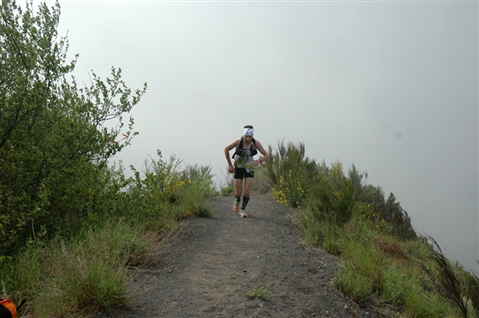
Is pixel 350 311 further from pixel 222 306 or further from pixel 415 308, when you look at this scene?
pixel 222 306

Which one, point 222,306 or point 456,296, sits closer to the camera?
point 222,306

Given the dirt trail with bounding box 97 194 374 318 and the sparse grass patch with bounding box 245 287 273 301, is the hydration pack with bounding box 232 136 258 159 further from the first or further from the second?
the sparse grass patch with bounding box 245 287 273 301

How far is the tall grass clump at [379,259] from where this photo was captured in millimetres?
4812

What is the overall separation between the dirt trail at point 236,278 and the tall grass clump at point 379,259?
290 millimetres

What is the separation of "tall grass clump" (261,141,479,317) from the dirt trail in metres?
0.29

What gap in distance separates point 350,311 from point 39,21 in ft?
17.1

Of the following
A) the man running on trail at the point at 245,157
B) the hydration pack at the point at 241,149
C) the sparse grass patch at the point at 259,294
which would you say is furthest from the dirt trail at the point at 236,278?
the hydration pack at the point at 241,149

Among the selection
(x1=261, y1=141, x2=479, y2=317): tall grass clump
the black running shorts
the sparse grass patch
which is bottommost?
the sparse grass patch

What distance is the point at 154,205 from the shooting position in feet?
21.1

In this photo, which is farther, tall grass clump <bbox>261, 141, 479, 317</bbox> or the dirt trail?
tall grass clump <bbox>261, 141, 479, 317</bbox>

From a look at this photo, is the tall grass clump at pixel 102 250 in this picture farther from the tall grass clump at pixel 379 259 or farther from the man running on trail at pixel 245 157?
the tall grass clump at pixel 379 259

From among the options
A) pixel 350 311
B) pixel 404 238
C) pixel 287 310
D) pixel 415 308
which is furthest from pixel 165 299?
pixel 404 238

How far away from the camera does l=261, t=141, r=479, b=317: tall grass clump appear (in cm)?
481

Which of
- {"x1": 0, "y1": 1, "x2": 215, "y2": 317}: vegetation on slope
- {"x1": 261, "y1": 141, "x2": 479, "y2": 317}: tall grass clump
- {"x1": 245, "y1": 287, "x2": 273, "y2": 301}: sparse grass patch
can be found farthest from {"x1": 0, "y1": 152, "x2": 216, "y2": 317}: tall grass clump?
{"x1": 261, "y1": 141, "x2": 479, "y2": 317}: tall grass clump
